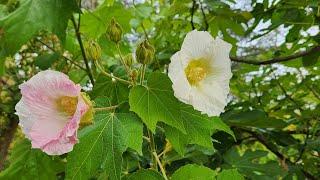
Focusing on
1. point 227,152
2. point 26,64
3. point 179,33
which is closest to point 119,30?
point 227,152

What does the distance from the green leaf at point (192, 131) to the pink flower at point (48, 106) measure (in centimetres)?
19

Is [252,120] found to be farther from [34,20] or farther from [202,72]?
[34,20]

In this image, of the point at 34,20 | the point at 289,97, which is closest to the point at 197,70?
the point at 34,20

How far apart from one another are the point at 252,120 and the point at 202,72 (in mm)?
542

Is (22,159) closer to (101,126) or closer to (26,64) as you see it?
(101,126)

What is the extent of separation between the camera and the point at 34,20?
3.53 ft

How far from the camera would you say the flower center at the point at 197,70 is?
829 mm

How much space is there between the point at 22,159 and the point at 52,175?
8 centimetres

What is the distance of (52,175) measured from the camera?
1066mm

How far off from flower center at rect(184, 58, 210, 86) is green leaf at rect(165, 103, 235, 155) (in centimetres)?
5

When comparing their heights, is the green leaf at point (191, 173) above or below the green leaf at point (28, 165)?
above

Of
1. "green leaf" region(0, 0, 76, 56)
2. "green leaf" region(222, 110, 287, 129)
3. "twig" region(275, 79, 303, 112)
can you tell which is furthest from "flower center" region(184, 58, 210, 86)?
"twig" region(275, 79, 303, 112)

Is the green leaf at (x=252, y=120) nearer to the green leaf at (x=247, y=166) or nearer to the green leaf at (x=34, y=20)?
the green leaf at (x=247, y=166)

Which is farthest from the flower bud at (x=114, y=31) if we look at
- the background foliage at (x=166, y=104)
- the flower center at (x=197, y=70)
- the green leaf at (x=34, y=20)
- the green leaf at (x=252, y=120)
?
the green leaf at (x=252, y=120)
